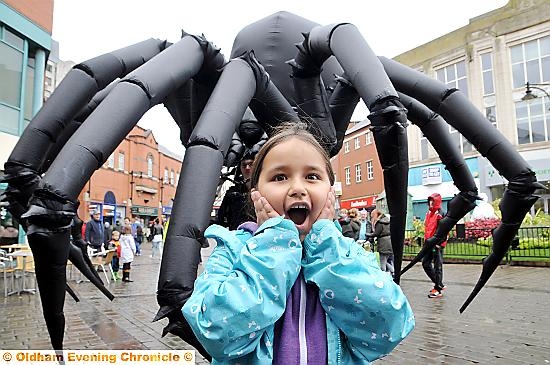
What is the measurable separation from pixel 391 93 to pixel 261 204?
5.38 ft

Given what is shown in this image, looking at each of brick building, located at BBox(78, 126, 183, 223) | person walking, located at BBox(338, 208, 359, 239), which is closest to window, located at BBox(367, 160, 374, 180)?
brick building, located at BBox(78, 126, 183, 223)

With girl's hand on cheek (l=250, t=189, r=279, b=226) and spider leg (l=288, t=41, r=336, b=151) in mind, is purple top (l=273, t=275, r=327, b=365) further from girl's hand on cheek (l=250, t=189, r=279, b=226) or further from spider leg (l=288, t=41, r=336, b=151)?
spider leg (l=288, t=41, r=336, b=151)

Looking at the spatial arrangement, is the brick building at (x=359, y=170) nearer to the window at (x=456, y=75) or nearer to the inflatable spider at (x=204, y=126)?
the window at (x=456, y=75)

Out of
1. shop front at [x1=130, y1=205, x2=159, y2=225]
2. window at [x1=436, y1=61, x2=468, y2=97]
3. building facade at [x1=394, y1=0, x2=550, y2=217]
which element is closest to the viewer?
building facade at [x1=394, y1=0, x2=550, y2=217]

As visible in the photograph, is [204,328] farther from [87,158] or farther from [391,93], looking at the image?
[391,93]

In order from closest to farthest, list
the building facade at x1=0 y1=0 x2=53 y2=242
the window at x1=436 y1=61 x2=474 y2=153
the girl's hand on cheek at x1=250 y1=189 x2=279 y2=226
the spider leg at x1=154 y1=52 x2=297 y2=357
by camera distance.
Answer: the girl's hand on cheek at x1=250 y1=189 x2=279 y2=226
the spider leg at x1=154 y1=52 x2=297 y2=357
the building facade at x1=0 y1=0 x2=53 y2=242
the window at x1=436 y1=61 x2=474 y2=153

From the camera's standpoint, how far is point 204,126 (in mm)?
2832

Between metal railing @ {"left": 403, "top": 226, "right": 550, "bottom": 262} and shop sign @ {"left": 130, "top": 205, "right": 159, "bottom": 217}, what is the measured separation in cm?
2662

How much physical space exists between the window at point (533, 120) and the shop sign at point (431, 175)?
4854mm

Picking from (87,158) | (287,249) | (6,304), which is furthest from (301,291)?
(6,304)

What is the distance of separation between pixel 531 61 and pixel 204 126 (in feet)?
88.1

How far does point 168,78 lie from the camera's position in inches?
118

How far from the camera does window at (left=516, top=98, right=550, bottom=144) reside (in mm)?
24156

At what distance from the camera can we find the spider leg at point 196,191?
2.35m
